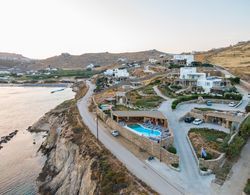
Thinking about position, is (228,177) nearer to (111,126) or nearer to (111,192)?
(111,192)

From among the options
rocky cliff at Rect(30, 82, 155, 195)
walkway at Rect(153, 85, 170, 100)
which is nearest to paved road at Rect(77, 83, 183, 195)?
rocky cliff at Rect(30, 82, 155, 195)

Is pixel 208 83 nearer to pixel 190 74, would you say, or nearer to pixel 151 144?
pixel 190 74

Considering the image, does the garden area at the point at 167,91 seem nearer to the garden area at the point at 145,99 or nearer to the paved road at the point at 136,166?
the garden area at the point at 145,99

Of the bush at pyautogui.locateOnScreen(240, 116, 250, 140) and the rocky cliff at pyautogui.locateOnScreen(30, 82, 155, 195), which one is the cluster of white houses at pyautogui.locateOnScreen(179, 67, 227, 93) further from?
the rocky cliff at pyautogui.locateOnScreen(30, 82, 155, 195)

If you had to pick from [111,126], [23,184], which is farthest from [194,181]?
[23,184]

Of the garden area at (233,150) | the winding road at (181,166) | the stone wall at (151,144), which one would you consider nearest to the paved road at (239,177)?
the garden area at (233,150)

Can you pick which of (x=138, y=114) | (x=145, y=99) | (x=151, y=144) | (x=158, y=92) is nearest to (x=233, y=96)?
(x=145, y=99)
